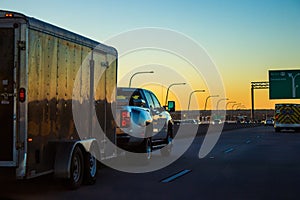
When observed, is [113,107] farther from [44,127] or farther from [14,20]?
[14,20]

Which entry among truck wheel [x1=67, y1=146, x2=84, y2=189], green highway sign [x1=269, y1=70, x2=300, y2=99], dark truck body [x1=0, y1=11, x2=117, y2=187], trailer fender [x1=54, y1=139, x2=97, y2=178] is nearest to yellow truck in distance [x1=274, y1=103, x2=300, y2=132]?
green highway sign [x1=269, y1=70, x2=300, y2=99]

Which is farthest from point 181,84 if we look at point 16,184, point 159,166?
point 16,184

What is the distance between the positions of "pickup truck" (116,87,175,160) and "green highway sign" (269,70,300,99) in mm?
40029

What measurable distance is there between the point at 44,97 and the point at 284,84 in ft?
164

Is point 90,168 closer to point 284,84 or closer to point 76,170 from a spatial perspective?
point 76,170

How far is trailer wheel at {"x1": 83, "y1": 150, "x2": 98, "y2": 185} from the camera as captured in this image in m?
9.86

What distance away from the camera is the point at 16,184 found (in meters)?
10.2

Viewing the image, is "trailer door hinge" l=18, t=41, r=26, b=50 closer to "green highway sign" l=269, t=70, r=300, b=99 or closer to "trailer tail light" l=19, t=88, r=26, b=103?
"trailer tail light" l=19, t=88, r=26, b=103

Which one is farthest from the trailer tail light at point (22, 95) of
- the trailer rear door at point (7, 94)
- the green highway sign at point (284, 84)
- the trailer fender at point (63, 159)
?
the green highway sign at point (284, 84)

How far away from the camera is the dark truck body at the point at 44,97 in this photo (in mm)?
7852

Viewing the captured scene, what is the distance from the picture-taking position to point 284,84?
5544 centimetres

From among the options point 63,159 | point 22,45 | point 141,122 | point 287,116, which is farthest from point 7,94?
point 287,116

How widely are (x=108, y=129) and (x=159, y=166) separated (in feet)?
10.6

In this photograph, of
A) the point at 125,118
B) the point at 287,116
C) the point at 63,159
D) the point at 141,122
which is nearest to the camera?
the point at 63,159
